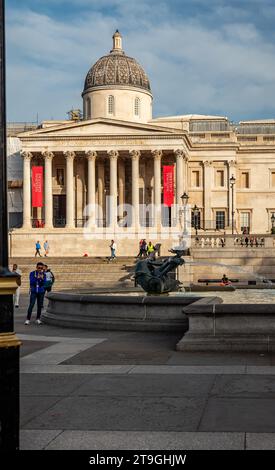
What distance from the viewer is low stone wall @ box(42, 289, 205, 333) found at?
1781 cm

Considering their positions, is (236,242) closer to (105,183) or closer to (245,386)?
(105,183)

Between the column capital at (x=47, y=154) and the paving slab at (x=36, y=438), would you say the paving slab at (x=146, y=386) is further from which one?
the column capital at (x=47, y=154)

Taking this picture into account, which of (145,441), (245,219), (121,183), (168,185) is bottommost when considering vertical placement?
(145,441)

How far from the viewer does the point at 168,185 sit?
73312mm

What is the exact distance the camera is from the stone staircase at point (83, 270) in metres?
48.8

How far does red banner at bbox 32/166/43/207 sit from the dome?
44.8 ft

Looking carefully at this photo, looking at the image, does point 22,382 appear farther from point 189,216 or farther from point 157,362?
point 189,216

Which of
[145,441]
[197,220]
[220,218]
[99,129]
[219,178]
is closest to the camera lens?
[145,441]

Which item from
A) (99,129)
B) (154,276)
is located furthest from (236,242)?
(154,276)

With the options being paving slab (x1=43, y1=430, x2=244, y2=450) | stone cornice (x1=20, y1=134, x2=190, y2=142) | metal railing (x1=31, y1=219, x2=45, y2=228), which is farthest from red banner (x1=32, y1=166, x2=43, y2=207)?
paving slab (x1=43, y1=430, x2=244, y2=450)

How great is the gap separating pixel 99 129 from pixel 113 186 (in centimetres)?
571

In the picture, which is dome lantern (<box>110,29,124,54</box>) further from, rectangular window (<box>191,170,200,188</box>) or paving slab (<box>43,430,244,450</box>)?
paving slab (<box>43,430,244,450</box>)

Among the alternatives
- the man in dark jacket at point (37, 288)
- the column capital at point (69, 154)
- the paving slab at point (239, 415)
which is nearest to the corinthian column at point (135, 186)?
the column capital at point (69, 154)

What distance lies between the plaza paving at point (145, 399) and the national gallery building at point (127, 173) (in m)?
55.3
